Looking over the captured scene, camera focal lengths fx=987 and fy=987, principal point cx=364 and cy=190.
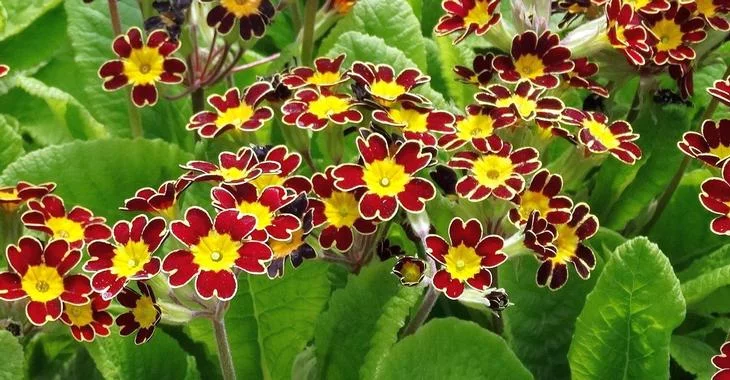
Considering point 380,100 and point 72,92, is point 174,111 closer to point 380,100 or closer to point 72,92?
point 72,92

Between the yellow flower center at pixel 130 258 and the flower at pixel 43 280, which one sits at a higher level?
the yellow flower center at pixel 130 258

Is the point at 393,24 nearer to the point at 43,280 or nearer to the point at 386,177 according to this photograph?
the point at 386,177

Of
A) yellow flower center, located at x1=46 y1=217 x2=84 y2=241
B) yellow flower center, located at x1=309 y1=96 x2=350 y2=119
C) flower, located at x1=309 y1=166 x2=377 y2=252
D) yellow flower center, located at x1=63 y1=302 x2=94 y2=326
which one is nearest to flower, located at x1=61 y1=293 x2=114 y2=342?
yellow flower center, located at x1=63 y1=302 x2=94 y2=326

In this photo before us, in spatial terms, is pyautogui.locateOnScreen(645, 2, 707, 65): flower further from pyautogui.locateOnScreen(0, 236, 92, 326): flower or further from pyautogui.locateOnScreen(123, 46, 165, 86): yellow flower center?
pyautogui.locateOnScreen(0, 236, 92, 326): flower

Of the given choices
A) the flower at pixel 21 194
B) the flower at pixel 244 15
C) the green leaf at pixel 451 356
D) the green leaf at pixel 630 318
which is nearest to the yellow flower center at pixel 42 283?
the flower at pixel 21 194

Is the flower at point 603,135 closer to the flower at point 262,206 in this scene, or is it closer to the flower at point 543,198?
the flower at point 543,198

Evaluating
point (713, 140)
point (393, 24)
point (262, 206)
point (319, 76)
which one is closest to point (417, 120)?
point (319, 76)
